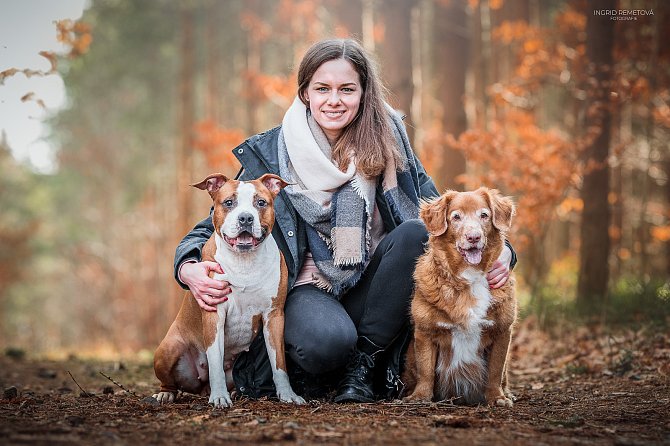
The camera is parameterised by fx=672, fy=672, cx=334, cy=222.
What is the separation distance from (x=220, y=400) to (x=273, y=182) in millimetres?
1369

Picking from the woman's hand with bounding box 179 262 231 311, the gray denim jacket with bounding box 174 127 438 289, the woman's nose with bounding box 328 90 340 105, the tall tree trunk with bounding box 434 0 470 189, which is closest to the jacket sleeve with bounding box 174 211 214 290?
the gray denim jacket with bounding box 174 127 438 289

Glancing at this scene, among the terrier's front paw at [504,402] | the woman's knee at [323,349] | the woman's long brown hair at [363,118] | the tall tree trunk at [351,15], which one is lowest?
the terrier's front paw at [504,402]

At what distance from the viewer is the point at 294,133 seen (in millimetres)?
4520

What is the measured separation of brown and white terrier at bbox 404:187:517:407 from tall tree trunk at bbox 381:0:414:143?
178 inches

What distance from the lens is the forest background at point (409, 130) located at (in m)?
8.18

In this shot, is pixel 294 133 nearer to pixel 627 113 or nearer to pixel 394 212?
pixel 394 212

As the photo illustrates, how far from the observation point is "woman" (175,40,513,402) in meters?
4.09

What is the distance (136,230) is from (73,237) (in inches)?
101

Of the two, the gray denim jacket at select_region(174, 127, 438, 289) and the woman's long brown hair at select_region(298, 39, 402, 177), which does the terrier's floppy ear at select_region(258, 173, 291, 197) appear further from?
the woman's long brown hair at select_region(298, 39, 402, 177)

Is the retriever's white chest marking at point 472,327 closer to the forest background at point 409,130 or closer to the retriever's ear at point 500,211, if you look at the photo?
the retriever's ear at point 500,211

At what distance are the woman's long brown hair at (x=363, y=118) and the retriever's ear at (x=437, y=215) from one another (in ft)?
1.75

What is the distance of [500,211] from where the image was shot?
4.01 meters

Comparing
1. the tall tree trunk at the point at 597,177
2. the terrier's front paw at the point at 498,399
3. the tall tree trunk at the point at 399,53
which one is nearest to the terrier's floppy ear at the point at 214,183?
the terrier's front paw at the point at 498,399

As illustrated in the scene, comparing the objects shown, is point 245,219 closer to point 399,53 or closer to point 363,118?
point 363,118
